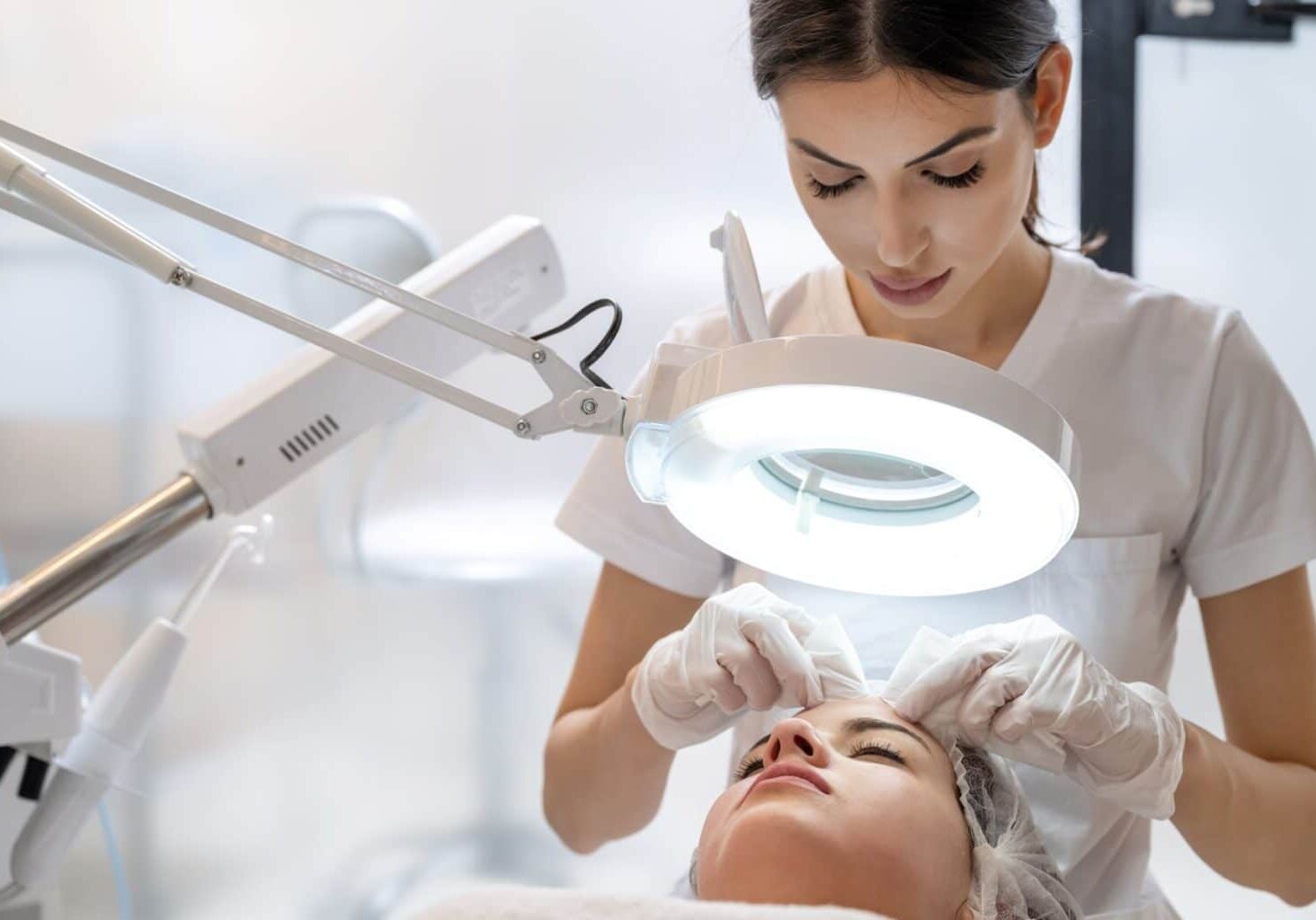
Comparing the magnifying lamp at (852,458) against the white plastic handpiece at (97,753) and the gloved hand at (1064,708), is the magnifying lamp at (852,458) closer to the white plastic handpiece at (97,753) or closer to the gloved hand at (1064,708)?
the gloved hand at (1064,708)

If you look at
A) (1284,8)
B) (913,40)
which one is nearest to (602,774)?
(913,40)

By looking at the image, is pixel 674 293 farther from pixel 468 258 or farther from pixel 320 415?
pixel 320 415

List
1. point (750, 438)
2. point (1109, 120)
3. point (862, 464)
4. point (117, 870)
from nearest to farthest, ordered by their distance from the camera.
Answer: point (750, 438), point (862, 464), point (117, 870), point (1109, 120)

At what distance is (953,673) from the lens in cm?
118

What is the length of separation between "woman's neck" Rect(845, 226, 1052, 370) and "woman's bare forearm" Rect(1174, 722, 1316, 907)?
434 millimetres

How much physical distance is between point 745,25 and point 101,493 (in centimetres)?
110

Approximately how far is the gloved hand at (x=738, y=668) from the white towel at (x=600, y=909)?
26cm

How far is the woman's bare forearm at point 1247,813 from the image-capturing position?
1.27 m

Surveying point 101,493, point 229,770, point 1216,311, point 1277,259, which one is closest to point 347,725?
point 229,770

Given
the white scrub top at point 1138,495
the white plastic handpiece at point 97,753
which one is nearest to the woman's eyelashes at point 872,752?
the white scrub top at point 1138,495

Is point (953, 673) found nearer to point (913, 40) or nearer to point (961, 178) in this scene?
point (961, 178)

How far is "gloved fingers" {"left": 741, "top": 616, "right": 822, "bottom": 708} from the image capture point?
117cm

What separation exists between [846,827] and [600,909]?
27 cm

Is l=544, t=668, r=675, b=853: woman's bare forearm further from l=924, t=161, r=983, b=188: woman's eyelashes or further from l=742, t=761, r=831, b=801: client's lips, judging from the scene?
l=924, t=161, r=983, b=188: woman's eyelashes
